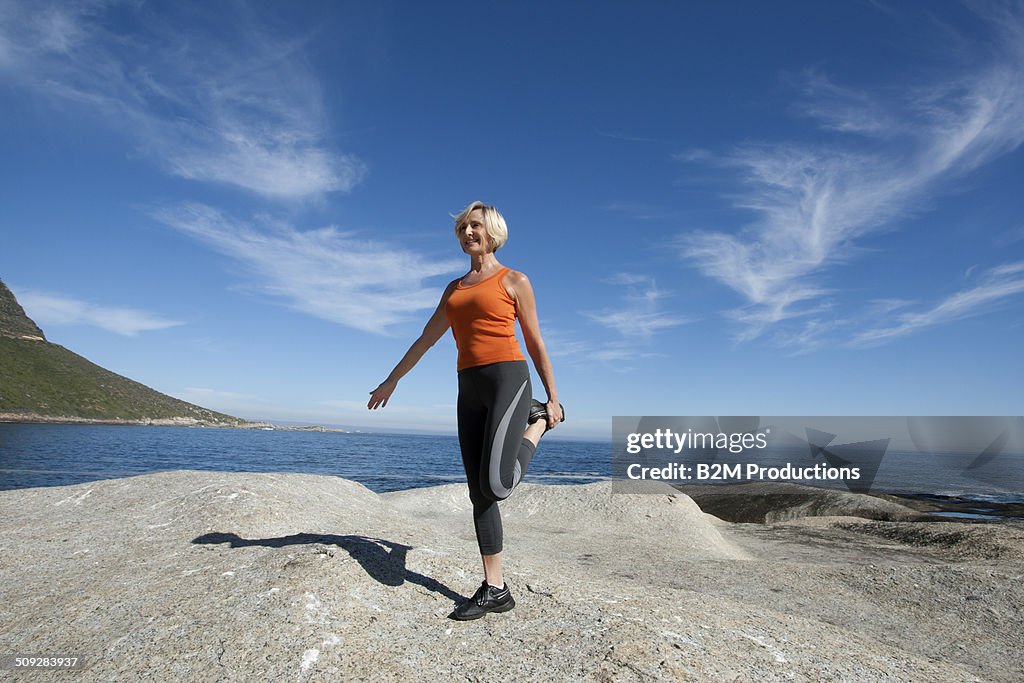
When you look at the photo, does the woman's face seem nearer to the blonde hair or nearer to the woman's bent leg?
the blonde hair

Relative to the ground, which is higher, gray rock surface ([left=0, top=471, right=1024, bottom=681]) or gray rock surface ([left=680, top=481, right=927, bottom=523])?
gray rock surface ([left=680, top=481, right=927, bottom=523])

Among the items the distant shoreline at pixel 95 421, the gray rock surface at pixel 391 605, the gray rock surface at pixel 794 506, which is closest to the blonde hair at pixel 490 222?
the gray rock surface at pixel 391 605

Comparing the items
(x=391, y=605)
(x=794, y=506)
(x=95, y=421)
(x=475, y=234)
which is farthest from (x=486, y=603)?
(x=95, y=421)

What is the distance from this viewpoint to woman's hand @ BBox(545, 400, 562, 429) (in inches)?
149

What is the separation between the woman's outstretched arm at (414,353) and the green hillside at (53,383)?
359 ft

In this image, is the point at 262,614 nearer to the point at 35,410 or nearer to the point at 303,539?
the point at 303,539

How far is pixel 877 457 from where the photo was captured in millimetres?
49750

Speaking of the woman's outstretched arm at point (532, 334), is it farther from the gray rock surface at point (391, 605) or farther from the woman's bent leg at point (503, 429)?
the gray rock surface at point (391, 605)

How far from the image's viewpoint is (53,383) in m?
98.9

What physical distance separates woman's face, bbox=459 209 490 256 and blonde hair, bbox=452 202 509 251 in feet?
0.06

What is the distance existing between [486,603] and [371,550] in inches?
55.6

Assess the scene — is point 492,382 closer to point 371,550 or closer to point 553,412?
point 553,412

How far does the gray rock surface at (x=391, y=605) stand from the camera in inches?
132

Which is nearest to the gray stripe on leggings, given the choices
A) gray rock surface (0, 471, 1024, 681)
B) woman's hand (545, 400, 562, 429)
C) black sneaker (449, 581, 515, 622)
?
woman's hand (545, 400, 562, 429)
